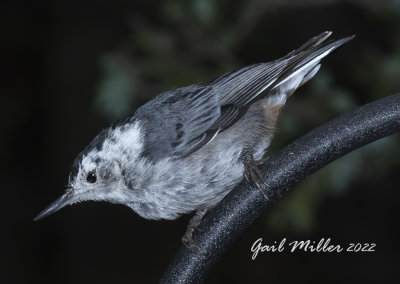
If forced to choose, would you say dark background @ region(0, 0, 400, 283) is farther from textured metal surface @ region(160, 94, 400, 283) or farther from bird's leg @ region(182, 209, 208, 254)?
textured metal surface @ region(160, 94, 400, 283)

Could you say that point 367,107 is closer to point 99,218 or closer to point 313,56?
point 313,56

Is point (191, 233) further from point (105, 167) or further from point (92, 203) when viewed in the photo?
point (92, 203)

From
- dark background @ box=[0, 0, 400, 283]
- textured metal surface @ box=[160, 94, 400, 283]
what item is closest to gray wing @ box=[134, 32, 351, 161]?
textured metal surface @ box=[160, 94, 400, 283]

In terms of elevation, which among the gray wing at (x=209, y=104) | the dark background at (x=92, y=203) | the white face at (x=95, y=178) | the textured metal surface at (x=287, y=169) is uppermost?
the dark background at (x=92, y=203)

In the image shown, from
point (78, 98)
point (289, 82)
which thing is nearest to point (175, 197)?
point (289, 82)

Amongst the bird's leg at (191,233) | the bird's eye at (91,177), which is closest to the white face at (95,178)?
the bird's eye at (91,177)

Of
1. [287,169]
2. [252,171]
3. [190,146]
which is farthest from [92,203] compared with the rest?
[287,169]

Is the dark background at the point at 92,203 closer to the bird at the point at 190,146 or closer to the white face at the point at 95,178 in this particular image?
the bird at the point at 190,146
